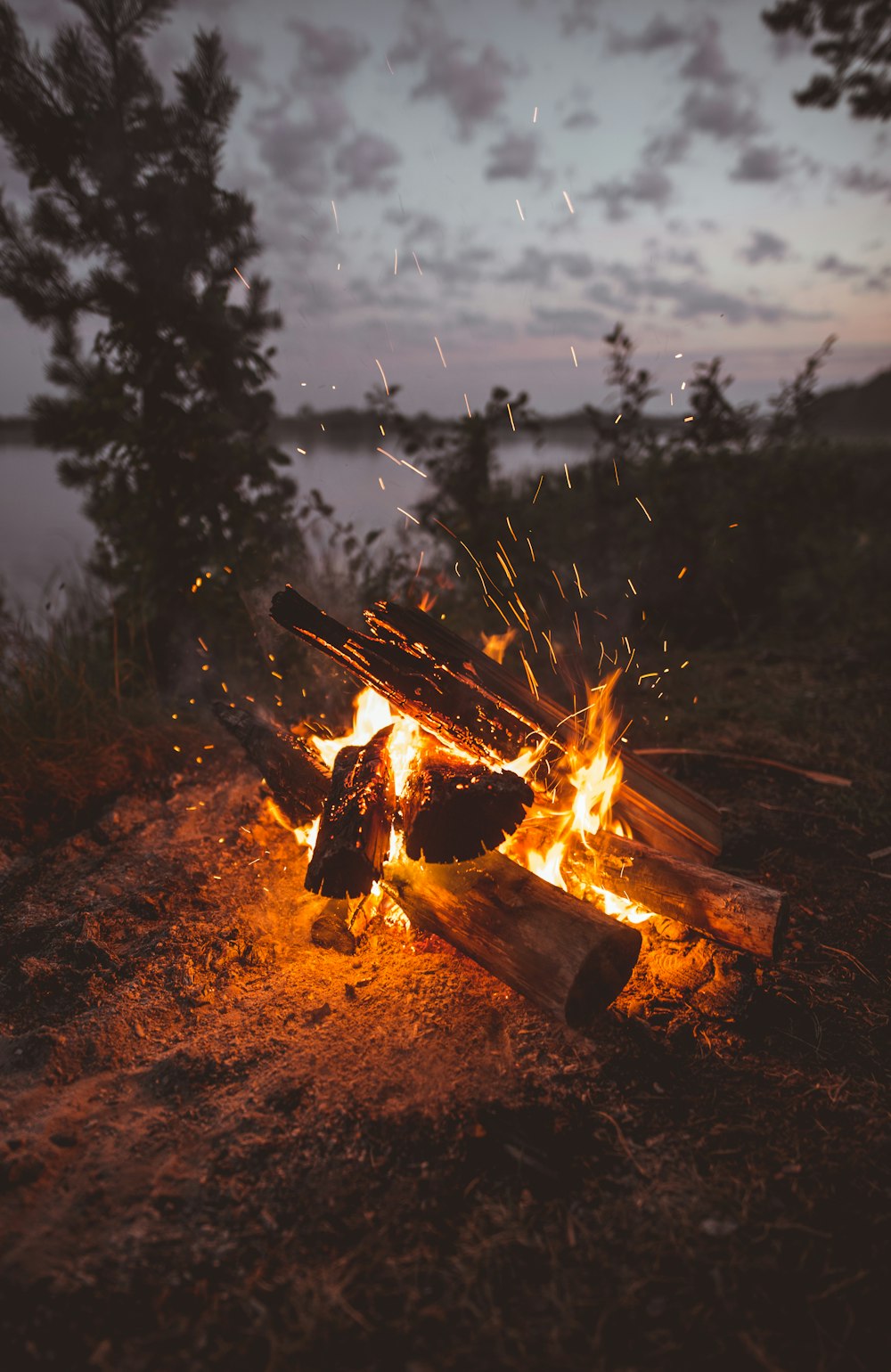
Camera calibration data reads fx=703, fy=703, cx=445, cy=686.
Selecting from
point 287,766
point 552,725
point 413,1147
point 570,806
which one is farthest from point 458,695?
point 413,1147

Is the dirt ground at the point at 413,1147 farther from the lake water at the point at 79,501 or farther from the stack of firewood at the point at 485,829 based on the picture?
the lake water at the point at 79,501

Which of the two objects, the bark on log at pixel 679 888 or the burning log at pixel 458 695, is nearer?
the bark on log at pixel 679 888

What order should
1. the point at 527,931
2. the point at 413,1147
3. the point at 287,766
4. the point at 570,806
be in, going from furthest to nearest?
the point at 287,766 < the point at 570,806 < the point at 527,931 < the point at 413,1147

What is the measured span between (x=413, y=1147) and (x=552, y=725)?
1.48 m

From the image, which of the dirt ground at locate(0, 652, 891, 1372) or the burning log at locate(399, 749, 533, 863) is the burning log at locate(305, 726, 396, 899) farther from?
the dirt ground at locate(0, 652, 891, 1372)

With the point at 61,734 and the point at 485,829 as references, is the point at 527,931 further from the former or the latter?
the point at 61,734

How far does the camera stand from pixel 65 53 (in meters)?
4.52

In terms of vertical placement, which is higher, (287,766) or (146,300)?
(146,300)

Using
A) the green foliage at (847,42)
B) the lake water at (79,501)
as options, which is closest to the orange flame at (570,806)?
the lake water at (79,501)

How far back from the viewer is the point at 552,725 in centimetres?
274

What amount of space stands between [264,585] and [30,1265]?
411cm

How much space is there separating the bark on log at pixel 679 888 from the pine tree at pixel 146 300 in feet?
11.4

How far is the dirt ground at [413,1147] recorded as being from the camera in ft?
4.64

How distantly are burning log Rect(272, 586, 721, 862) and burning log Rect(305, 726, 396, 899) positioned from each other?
0.30m
